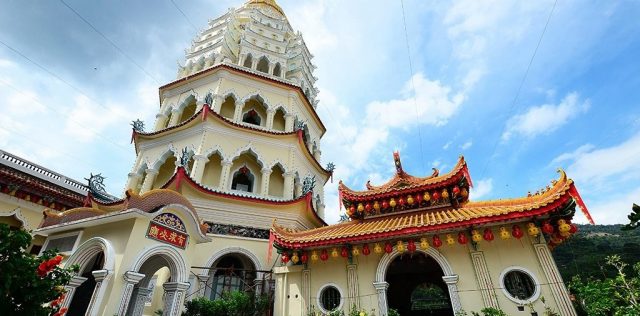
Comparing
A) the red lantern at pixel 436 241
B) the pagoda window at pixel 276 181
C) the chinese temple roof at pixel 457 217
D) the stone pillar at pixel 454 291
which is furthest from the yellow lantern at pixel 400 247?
the pagoda window at pixel 276 181

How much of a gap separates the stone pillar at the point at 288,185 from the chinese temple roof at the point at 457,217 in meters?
3.16

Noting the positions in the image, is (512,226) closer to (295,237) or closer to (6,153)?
(295,237)

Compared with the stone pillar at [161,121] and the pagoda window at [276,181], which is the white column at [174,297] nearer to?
the pagoda window at [276,181]

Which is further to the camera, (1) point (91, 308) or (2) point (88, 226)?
(2) point (88, 226)

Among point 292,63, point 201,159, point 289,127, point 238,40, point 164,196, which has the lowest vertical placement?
point 164,196

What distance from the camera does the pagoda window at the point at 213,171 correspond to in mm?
13867

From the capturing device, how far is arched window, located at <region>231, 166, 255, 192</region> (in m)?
14.7

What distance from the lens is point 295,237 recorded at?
10227 millimetres


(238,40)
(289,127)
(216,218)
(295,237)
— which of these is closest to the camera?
(295,237)

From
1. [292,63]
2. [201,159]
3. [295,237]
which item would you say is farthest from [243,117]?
[295,237]

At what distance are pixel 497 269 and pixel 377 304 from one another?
329 cm

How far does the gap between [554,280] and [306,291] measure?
653 cm

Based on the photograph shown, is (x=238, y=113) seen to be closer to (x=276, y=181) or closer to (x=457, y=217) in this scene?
(x=276, y=181)

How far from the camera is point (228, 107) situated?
16484 millimetres
